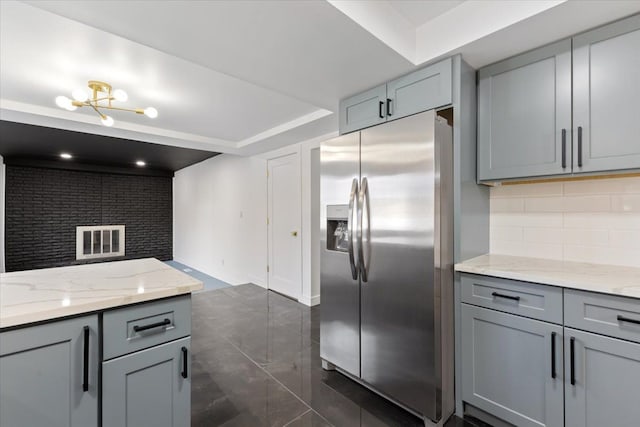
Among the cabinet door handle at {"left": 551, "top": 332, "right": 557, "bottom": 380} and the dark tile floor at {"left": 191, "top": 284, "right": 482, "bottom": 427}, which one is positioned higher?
the cabinet door handle at {"left": 551, "top": 332, "right": 557, "bottom": 380}

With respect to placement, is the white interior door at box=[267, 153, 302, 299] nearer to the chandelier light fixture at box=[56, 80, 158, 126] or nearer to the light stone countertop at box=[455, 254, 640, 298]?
the chandelier light fixture at box=[56, 80, 158, 126]

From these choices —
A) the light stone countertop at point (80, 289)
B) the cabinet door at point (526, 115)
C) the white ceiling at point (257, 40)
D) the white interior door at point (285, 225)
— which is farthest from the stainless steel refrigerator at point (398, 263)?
the white interior door at point (285, 225)

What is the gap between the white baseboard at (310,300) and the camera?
398 centimetres

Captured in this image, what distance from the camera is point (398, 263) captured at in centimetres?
176

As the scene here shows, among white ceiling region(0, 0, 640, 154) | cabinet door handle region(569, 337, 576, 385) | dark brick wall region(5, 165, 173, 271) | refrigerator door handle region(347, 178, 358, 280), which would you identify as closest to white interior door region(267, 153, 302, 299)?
white ceiling region(0, 0, 640, 154)

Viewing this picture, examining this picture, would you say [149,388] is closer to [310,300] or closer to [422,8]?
[422,8]

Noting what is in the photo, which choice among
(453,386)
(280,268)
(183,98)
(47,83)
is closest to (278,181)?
(280,268)

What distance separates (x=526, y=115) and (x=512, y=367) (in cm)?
143

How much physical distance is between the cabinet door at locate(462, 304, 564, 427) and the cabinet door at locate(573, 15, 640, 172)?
926 mm

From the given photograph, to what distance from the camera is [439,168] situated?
5.37 ft

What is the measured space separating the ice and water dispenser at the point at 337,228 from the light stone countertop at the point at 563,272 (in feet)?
2.54

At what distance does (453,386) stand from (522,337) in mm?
534

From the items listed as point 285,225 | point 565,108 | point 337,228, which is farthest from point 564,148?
point 285,225

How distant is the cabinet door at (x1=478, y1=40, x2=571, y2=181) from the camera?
1.62 meters
